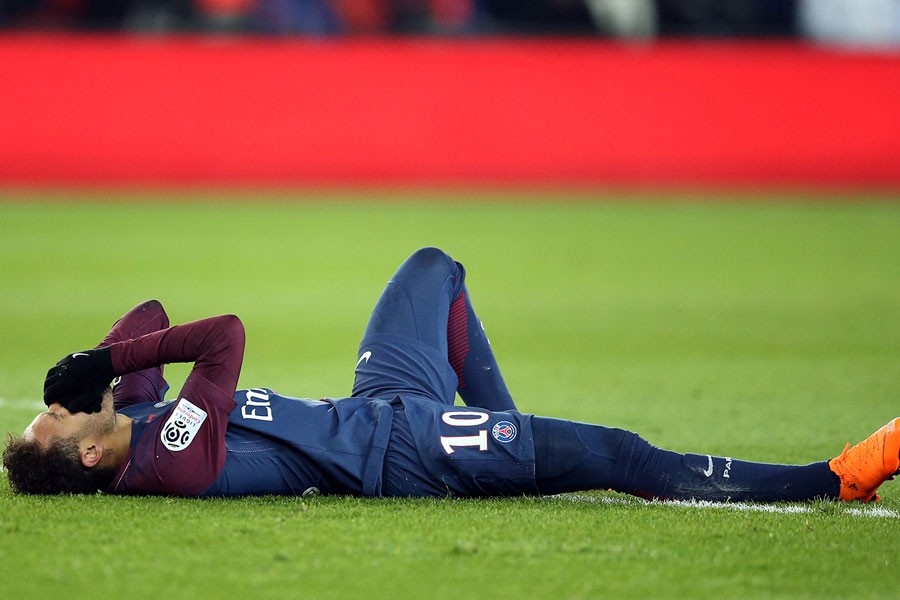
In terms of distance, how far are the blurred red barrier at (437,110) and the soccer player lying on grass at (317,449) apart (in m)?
12.9

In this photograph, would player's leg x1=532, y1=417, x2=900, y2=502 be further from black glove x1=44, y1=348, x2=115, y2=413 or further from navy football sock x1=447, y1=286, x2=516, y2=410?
black glove x1=44, y1=348, x2=115, y2=413

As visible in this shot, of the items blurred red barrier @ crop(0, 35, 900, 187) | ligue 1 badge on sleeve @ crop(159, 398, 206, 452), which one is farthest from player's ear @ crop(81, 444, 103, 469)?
blurred red barrier @ crop(0, 35, 900, 187)

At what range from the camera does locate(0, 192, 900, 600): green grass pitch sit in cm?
404

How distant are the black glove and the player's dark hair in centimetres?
15

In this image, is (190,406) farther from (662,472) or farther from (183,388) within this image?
(662,472)

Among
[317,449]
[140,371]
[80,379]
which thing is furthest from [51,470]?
[317,449]

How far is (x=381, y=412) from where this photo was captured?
15.7ft

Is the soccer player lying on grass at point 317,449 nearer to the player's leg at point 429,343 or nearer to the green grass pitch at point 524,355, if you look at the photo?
the green grass pitch at point 524,355

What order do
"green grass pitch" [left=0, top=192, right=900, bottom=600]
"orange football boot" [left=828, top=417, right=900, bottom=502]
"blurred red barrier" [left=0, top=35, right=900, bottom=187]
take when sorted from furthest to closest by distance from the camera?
1. "blurred red barrier" [left=0, top=35, right=900, bottom=187]
2. "orange football boot" [left=828, top=417, right=900, bottom=502]
3. "green grass pitch" [left=0, top=192, right=900, bottom=600]

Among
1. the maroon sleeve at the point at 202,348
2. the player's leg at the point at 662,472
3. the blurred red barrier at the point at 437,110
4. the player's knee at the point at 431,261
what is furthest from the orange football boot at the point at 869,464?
the blurred red barrier at the point at 437,110

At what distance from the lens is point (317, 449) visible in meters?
4.71

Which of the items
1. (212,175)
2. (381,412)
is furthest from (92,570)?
(212,175)

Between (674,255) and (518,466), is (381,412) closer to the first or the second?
(518,466)

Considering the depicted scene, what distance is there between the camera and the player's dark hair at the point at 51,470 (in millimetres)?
4602
